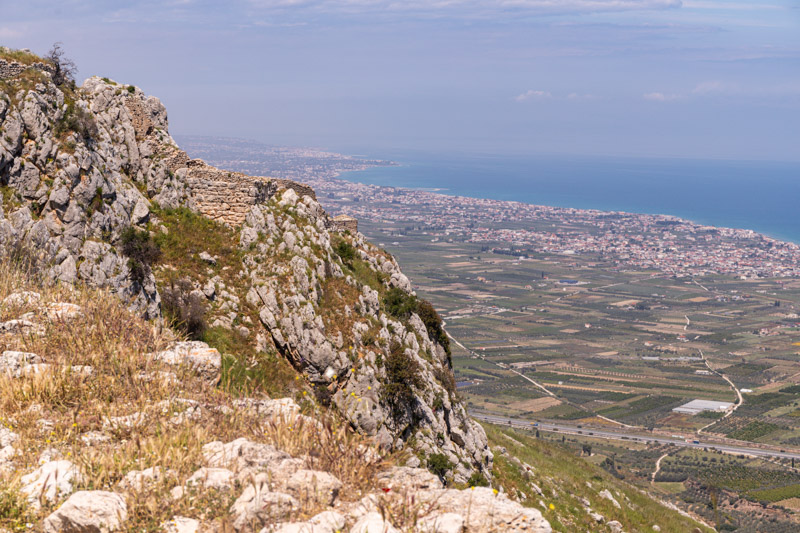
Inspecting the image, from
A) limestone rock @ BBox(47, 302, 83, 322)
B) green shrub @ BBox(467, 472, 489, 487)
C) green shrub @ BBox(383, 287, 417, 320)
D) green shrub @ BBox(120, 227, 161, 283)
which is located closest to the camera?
limestone rock @ BBox(47, 302, 83, 322)

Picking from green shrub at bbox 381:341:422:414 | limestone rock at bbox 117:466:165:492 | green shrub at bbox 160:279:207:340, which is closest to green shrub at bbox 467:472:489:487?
green shrub at bbox 381:341:422:414

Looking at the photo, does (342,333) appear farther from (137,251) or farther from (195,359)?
(195,359)

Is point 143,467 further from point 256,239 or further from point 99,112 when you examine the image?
point 99,112

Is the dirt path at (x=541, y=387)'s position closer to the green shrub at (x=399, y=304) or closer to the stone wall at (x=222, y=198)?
the green shrub at (x=399, y=304)

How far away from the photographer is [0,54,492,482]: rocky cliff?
713 inches

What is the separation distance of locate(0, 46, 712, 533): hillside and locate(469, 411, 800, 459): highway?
68013 millimetres

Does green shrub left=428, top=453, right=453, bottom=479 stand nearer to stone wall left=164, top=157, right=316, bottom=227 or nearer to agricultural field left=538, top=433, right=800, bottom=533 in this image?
stone wall left=164, top=157, right=316, bottom=227

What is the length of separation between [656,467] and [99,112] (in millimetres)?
87391

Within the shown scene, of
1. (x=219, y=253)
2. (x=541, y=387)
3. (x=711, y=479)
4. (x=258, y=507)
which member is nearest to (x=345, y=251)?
(x=219, y=253)

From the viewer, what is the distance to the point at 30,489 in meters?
5.38

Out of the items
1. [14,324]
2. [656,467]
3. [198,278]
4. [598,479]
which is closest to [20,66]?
[198,278]

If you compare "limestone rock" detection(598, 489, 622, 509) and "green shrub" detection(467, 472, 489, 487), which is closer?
"green shrub" detection(467, 472, 489, 487)

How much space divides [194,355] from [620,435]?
10402 centimetres

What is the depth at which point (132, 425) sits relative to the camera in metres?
6.68
